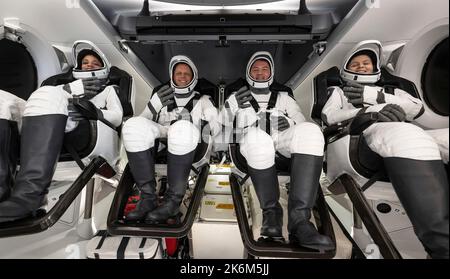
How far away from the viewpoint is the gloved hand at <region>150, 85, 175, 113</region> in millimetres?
1683

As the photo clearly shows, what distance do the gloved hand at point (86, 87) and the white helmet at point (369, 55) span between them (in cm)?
155

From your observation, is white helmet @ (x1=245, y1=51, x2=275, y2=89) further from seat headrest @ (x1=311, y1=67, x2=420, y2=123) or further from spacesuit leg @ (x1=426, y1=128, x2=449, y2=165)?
spacesuit leg @ (x1=426, y1=128, x2=449, y2=165)

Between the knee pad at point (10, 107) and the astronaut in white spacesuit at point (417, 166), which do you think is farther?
the knee pad at point (10, 107)

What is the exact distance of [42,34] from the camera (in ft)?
4.91

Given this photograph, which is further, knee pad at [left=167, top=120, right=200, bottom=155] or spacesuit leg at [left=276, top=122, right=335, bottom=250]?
knee pad at [left=167, top=120, right=200, bottom=155]

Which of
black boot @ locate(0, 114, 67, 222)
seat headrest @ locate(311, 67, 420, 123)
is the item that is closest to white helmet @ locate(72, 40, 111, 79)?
black boot @ locate(0, 114, 67, 222)

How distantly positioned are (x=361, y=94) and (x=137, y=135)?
126 centimetres

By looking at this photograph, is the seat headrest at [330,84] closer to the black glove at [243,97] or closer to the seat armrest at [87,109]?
the black glove at [243,97]

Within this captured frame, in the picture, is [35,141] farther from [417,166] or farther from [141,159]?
[417,166]

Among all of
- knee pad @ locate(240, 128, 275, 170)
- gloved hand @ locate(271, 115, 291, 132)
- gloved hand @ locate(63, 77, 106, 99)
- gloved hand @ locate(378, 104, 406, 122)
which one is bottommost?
knee pad @ locate(240, 128, 275, 170)

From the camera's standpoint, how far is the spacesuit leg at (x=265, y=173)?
3.77 feet

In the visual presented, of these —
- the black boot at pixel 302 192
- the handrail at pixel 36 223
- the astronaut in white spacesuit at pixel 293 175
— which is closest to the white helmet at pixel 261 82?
the astronaut in white spacesuit at pixel 293 175

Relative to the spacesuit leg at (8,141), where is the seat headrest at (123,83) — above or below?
above

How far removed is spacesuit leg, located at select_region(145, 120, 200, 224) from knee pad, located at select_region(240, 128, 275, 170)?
29cm
